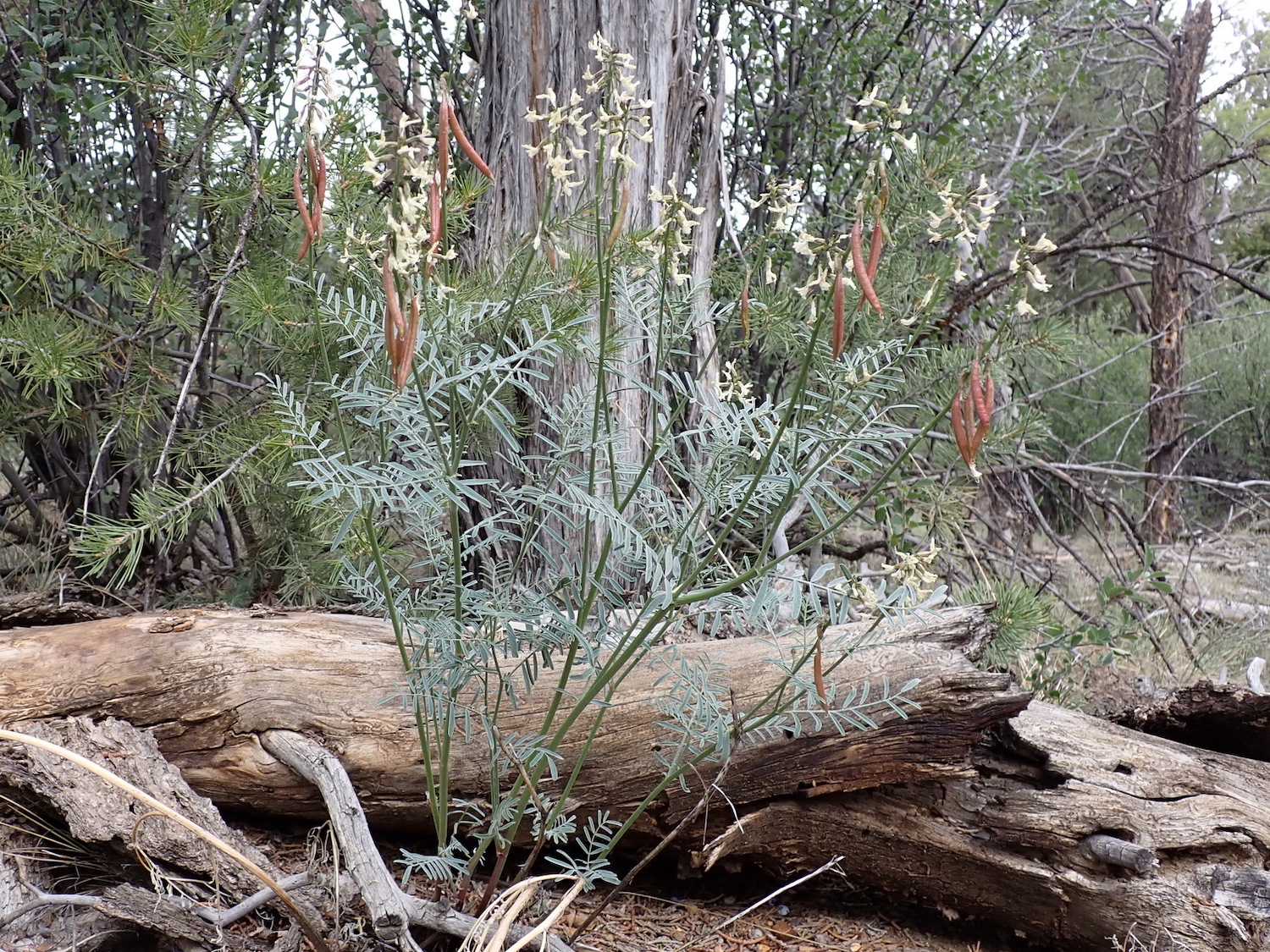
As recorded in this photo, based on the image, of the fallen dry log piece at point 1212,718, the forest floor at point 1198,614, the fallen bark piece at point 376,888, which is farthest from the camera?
the forest floor at point 1198,614

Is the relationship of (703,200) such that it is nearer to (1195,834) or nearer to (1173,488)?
(1195,834)

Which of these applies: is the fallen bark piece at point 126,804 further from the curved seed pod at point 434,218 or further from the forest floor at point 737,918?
the curved seed pod at point 434,218

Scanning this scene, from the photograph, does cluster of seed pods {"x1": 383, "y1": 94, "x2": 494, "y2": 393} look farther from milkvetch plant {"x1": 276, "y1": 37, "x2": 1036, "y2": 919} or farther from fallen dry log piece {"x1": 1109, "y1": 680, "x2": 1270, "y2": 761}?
fallen dry log piece {"x1": 1109, "y1": 680, "x2": 1270, "y2": 761}

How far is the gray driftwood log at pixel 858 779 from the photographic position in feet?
6.63

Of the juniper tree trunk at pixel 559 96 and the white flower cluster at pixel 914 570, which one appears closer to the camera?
the white flower cluster at pixel 914 570

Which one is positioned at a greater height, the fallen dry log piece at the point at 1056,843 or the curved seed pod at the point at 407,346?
the curved seed pod at the point at 407,346

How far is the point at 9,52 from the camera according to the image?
2834mm

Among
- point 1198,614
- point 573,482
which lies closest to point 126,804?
point 573,482

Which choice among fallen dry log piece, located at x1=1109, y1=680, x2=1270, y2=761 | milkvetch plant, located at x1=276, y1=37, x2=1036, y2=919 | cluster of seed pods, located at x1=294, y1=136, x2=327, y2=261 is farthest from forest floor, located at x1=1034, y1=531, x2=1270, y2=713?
cluster of seed pods, located at x1=294, y1=136, x2=327, y2=261

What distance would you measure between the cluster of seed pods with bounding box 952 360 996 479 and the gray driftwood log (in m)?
0.98

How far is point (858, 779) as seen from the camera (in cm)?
206

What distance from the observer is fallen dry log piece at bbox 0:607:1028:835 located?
2039 mm

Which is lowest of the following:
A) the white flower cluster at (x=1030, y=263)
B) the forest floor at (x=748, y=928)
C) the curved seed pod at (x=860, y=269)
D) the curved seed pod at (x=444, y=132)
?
the forest floor at (x=748, y=928)

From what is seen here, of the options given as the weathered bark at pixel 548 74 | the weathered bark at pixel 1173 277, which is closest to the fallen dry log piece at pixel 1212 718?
the weathered bark at pixel 548 74
